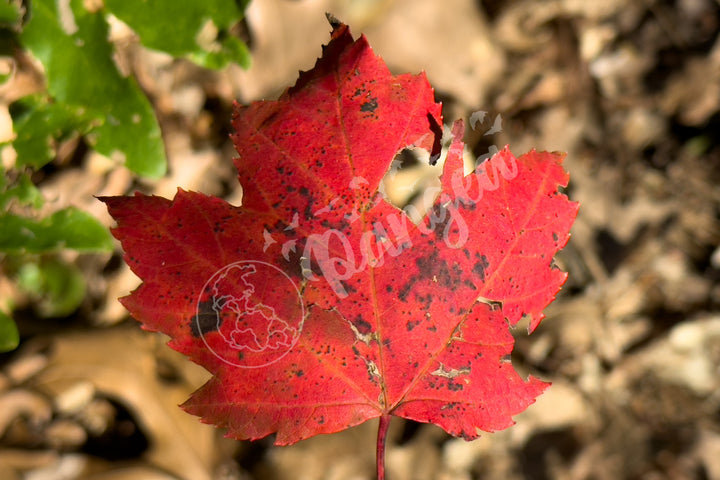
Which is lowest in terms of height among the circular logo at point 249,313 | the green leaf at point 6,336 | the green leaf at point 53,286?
the green leaf at point 53,286

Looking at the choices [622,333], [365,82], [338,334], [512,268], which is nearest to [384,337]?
[338,334]

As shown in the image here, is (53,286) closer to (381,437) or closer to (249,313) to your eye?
(249,313)

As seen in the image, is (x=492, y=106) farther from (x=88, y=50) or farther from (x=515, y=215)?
(x=88, y=50)

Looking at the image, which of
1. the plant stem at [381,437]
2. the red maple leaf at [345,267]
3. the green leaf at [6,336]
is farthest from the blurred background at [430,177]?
the plant stem at [381,437]

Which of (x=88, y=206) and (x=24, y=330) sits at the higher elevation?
(x=88, y=206)

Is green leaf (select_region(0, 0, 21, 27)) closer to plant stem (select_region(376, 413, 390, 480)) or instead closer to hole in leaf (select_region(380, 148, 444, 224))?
hole in leaf (select_region(380, 148, 444, 224))

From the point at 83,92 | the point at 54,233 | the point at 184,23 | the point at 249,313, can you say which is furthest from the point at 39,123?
the point at 249,313

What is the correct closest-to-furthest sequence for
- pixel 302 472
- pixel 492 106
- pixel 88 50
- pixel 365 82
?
pixel 365 82 → pixel 88 50 → pixel 302 472 → pixel 492 106

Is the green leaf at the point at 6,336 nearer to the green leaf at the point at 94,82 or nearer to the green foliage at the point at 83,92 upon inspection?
the green foliage at the point at 83,92
